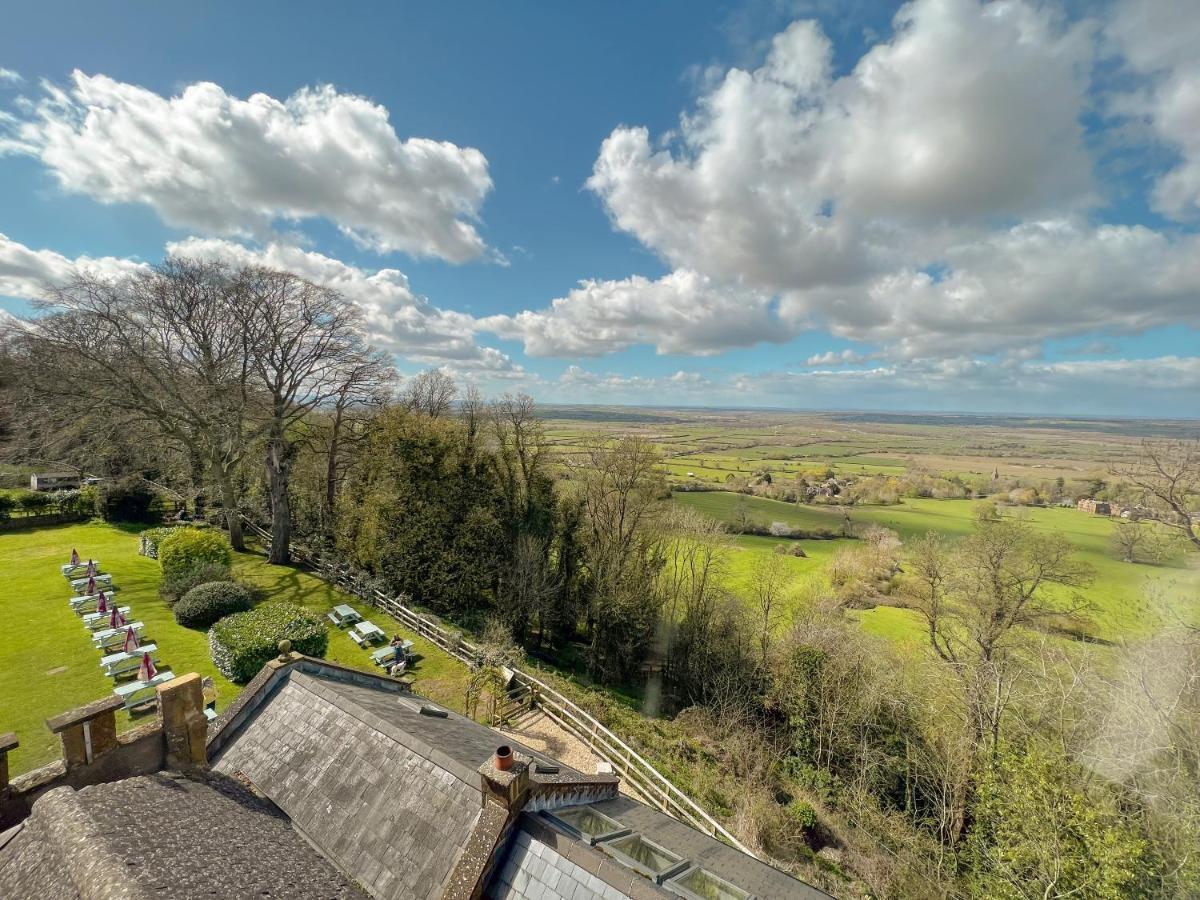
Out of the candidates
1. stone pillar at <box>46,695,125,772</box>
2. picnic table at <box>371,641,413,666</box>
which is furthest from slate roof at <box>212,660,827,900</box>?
picnic table at <box>371,641,413,666</box>

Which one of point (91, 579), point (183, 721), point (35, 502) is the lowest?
point (91, 579)

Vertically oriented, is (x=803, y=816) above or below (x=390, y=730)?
below

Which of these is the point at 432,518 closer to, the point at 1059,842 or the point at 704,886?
the point at 704,886

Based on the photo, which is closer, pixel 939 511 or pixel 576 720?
pixel 576 720

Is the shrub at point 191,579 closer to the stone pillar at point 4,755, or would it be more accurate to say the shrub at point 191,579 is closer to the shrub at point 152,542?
the shrub at point 152,542

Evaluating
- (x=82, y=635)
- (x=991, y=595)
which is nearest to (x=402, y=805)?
(x=82, y=635)

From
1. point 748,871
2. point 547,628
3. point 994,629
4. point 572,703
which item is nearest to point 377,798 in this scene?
point 748,871

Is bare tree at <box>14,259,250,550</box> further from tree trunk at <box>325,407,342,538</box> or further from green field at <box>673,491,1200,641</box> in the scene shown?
green field at <box>673,491,1200,641</box>

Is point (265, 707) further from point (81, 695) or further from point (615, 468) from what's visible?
point (615, 468)
